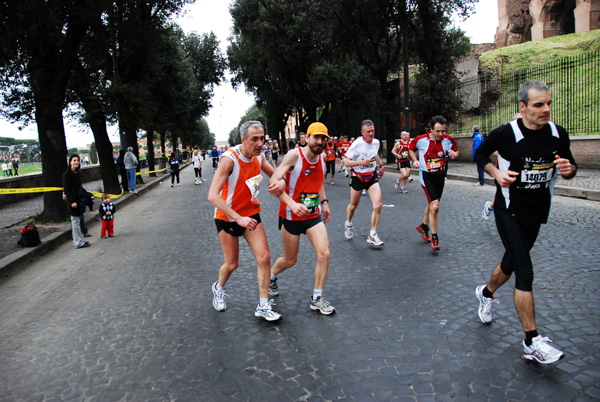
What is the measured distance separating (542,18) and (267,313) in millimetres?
43871

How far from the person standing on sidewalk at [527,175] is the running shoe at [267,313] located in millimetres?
1960

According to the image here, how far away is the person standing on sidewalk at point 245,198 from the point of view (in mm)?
4004

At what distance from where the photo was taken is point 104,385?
311 centimetres

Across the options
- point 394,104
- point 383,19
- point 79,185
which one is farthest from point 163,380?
point 394,104

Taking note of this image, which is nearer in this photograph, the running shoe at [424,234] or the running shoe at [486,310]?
the running shoe at [486,310]

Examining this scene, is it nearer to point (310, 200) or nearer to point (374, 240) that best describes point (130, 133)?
point (374, 240)

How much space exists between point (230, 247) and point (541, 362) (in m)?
2.64

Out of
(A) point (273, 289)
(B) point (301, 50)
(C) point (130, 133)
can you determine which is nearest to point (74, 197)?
(A) point (273, 289)

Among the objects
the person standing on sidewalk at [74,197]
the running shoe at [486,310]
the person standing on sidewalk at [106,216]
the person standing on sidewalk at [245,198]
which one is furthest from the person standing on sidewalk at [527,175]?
the person standing on sidewalk at [106,216]

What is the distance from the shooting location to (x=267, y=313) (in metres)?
4.04

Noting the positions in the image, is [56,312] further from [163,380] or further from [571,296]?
[571,296]

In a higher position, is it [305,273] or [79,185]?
[79,185]

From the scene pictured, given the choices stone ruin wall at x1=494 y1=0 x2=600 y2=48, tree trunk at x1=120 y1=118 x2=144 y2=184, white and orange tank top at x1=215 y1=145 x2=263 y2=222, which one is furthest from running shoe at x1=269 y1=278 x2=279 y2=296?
stone ruin wall at x1=494 y1=0 x2=600 y2=48

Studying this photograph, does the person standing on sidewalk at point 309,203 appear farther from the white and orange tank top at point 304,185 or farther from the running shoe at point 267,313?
the running shoe at point 267,313
